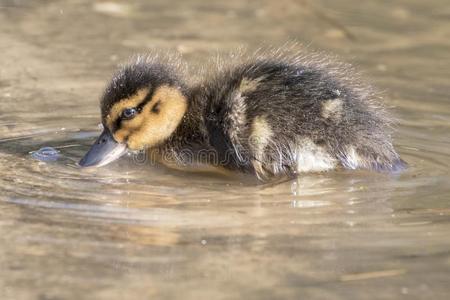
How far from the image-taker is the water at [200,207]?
118 inches

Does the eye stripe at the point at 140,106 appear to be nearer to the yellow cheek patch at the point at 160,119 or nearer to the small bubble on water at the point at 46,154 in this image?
the yellow cheek patch at the point at 160,119

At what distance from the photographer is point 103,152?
14.1ft

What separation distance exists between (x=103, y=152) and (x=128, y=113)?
19cm

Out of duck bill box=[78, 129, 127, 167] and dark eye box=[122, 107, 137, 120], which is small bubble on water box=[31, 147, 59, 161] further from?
dark eye box=[122, 107, 137, 120]

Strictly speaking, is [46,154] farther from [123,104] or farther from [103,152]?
[123,104]

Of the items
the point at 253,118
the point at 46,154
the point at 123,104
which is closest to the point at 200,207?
the point at 253,118

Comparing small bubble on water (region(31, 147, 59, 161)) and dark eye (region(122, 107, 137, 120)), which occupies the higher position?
dark eye (region(122, 107, 137, 120))

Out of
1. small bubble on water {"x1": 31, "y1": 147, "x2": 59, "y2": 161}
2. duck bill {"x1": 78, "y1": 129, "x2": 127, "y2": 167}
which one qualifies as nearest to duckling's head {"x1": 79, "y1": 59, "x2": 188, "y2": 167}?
duck bill {"x1": 78, "y1": 129, "x2": 127, "y2": 167}

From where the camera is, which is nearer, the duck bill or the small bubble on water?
the duck bill

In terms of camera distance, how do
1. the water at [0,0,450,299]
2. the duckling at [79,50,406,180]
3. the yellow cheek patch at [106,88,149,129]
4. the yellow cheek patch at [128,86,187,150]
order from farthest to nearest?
1. the yellow cheek patch at [128,86,187,150]
2. the yellow cheek patch at [106,88,149,129]
3. the duckling at [79,50,406,180]
4. the water at [0,0,450,299]

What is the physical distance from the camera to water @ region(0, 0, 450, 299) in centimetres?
300

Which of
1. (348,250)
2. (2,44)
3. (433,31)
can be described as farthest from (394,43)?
(348,250)

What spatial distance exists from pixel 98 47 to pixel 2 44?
561mm

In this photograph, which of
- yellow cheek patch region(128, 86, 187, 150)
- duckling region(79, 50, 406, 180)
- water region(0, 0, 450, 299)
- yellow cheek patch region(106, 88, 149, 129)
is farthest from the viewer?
yellow cheek patch region(128, 86, 187, 150)
